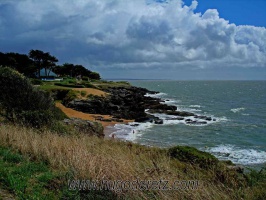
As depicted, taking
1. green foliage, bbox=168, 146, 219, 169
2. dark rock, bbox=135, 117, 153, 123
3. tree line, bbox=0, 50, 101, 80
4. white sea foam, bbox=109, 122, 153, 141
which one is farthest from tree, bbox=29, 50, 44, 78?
green foliage, bbox=168, 146, 219, 169

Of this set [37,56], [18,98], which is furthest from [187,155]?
[37,56]

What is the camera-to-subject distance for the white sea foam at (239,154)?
2019 centimetres

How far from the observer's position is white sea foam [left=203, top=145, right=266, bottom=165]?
66.2 feet

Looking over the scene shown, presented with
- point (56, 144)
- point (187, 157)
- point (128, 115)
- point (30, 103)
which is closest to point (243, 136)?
point (128, 115)

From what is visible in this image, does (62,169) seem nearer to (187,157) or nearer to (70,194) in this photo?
(70,194)

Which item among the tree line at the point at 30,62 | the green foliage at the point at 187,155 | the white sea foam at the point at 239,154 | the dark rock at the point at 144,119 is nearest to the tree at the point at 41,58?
the tree line at the point at 30,62

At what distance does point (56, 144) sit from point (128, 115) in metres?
33.9

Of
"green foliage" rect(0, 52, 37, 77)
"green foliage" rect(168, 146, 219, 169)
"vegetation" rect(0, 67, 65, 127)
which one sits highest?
"green foliage" rect(0, 52, 37, 77)

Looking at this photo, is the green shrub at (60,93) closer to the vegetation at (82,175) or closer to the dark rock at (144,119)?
the dark rock at (144,119)

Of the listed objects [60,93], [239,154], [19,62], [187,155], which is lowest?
[239,154]

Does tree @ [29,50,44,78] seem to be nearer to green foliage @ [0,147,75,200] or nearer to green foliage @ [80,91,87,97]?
green foliage @ [80,91,87,97]

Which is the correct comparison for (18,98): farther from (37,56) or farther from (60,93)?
(37,56)

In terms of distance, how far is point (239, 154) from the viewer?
73.2 ft

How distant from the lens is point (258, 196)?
452 cm
